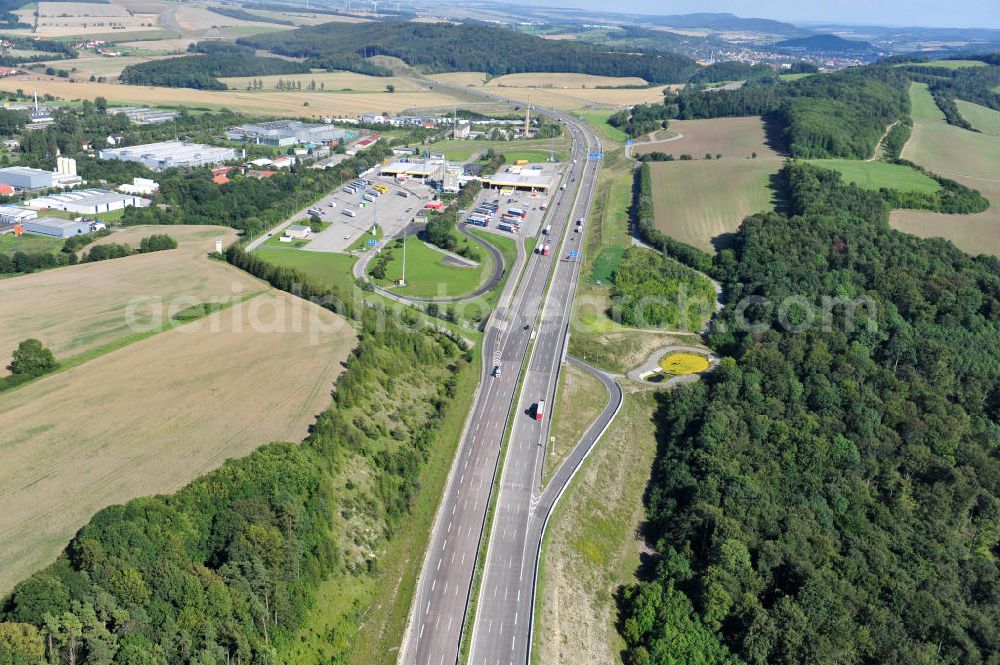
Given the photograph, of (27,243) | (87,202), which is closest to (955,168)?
(87,202)

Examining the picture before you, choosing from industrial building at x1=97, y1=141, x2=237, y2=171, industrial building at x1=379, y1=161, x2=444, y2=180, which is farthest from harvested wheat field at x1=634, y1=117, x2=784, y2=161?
industrial building at x1=97, y1=141, x2=237, y2=171

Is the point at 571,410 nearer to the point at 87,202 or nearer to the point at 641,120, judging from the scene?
the point at 87,202

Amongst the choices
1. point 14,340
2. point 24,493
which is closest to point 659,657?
point 24,493

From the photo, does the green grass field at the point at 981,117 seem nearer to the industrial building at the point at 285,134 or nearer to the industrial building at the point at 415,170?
the industrial building at the point at 415,170

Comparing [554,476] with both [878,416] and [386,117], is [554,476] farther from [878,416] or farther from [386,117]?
[386,117]

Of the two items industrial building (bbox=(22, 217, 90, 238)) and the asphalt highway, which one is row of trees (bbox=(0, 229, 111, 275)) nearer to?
industrial building (bbox=(22, 217, 90, 238))
